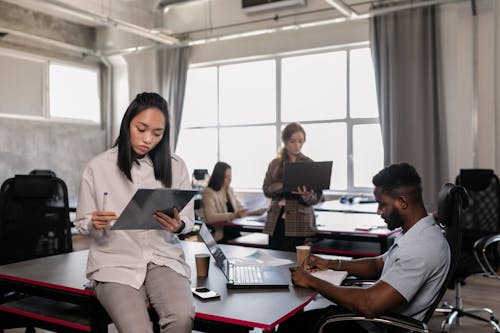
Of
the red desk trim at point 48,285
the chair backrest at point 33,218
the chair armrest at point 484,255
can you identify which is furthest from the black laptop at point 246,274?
the chair armrest at point 484,255

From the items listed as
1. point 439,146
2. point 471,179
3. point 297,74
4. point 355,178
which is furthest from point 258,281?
point 297,74

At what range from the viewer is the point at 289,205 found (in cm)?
330

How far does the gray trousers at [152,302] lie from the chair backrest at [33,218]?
38.1 inches

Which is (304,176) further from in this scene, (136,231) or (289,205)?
(136,231)

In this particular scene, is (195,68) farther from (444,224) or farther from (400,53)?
(444,224)

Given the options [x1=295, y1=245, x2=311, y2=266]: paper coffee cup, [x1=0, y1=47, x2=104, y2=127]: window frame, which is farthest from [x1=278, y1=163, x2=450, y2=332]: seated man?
[x1=0, y1=47, x2=104, y2=127]: window frame

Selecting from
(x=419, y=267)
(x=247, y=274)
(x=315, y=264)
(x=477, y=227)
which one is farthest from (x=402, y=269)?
(x=477, y=227)

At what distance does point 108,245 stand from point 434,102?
4.95 metres

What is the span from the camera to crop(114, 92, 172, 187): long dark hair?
1.85m

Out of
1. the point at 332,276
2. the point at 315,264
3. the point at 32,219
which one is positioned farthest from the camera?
the point at 32,219

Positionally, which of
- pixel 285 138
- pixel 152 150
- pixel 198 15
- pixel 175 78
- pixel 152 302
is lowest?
pixel 152 302

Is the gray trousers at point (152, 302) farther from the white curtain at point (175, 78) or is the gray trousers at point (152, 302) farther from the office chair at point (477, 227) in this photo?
the white curtain at point (175, 78)

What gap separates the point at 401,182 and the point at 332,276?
48 cm

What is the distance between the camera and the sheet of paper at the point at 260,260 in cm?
211
